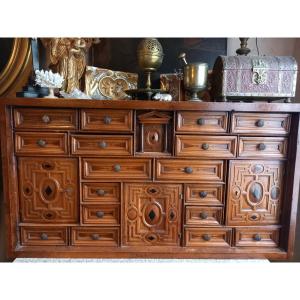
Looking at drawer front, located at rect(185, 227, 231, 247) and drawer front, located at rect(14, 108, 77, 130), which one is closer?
drawer front, located at rect(14, 108, 77, 130)

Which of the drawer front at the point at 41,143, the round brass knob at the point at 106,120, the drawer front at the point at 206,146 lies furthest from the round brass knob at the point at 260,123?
the drawer front at the point at 41,143

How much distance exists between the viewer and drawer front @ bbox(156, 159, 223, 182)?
1202mm

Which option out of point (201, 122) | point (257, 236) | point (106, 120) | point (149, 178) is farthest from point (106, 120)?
point (257, 236)

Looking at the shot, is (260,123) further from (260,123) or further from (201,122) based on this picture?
(201,122)

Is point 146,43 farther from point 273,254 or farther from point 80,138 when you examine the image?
point 273,254

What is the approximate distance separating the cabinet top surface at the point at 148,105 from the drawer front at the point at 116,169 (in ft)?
0.91

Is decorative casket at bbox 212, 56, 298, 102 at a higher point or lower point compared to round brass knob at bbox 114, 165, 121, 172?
higher

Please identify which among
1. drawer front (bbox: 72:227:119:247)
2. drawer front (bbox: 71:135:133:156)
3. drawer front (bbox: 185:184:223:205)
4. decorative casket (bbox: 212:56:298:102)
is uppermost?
decorative casket (bbox: 212:56:298:102)

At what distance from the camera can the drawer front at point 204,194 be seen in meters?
1.23

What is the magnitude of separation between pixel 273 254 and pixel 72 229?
1.09m

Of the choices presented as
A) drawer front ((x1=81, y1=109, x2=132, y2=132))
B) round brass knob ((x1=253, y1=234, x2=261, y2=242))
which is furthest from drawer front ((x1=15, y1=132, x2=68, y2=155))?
round brass knob ((x1=253, y1=234, x2=261, y2=242))

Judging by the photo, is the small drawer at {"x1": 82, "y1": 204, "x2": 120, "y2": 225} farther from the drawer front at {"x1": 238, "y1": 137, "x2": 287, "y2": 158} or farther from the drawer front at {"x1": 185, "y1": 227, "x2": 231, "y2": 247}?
the drawer front at {"x1": 238, "y1": 137, "x2": 287, "y2": 158}

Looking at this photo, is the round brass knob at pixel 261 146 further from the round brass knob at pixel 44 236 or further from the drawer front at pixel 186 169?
the round brass knob at pixel 44 236

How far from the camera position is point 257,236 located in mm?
1266
